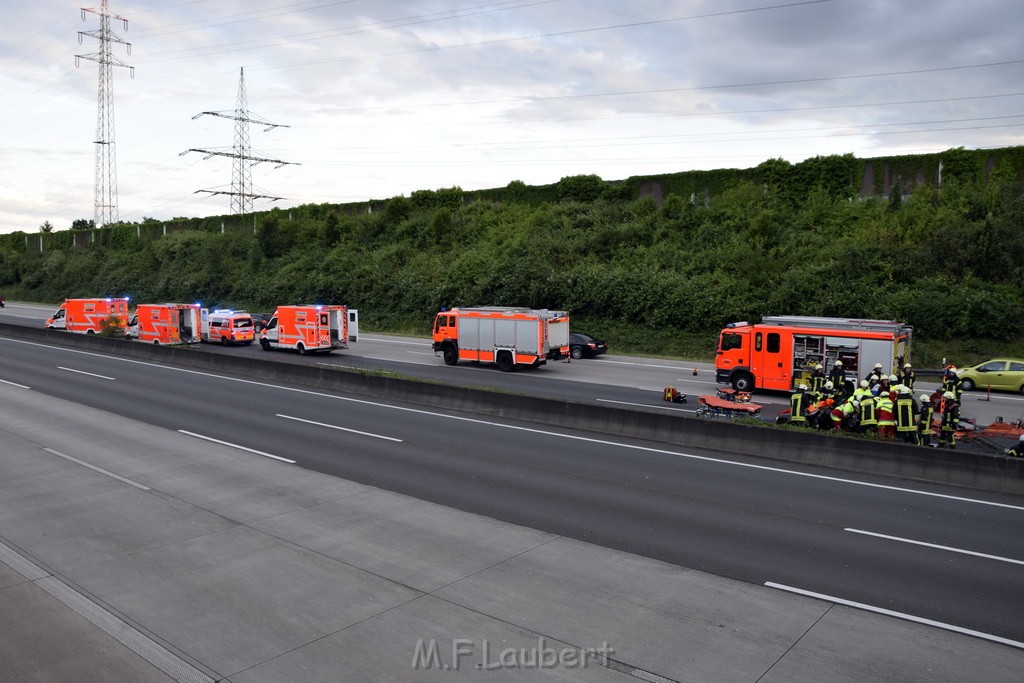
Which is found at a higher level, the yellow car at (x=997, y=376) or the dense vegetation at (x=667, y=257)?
the dense vegetation at (x=667, y=257)

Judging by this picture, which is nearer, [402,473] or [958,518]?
[958,518]

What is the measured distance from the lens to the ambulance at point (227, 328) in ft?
131

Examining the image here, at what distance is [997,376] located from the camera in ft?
85.8

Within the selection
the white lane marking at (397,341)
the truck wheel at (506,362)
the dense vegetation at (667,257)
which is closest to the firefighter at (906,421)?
the truck wheel at (506,362)

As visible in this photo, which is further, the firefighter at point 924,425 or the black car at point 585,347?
the black car at point 585,347

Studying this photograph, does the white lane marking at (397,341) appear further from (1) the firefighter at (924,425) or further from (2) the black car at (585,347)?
(1) the firefighter at (924,425)

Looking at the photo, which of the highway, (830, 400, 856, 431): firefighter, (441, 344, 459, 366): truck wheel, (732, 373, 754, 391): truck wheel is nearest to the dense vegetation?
(441, 344, 459, 366): truck wheel

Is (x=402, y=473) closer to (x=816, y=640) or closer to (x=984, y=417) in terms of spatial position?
(x=816, y=640)

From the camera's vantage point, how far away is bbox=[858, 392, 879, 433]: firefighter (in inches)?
597

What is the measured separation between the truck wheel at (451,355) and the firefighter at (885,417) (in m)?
20.0

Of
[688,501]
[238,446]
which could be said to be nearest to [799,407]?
[688,501]

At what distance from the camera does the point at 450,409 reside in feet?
70.1

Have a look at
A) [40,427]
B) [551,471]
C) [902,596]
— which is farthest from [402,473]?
[40,427]

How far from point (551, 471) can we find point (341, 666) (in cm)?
784
